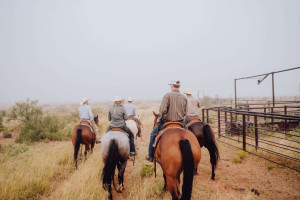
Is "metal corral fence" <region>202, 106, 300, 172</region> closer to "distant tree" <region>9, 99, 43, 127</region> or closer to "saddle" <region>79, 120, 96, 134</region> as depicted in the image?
"saddle" <region>79, 120, 96, 134</region>

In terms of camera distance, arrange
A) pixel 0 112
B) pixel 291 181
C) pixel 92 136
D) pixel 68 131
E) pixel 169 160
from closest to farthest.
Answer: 1. pixel 169 160
2. pixel 291 181
3. pixel 92 136
4. pixel 68 131
5. pixel 0 112

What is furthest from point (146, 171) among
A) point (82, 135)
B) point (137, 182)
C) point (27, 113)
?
point (27, 113)

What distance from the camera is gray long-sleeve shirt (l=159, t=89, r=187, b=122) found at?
3738 mm

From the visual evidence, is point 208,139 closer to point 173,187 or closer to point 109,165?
Result: point 173,187

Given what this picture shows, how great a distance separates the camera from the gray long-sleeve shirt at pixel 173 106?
3738mm

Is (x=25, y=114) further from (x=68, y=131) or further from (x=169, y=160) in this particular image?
(x=169, y=160)

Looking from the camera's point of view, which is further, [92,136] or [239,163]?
[92,136]

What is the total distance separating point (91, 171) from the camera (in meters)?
4.68

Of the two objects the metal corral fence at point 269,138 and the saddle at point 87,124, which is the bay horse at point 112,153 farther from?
the metal corral fence at point 269,138

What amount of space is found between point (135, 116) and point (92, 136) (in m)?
2.49

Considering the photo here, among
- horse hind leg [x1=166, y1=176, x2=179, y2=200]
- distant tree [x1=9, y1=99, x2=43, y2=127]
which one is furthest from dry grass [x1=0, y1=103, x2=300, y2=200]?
distant tree [x1=9, y1=99, x2=43, y2=127]

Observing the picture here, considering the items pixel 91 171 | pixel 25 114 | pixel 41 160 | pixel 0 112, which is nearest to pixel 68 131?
pixel 25 114

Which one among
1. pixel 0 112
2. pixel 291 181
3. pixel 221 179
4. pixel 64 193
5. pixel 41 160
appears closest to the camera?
pixel 64 193

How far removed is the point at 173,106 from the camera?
3.75 m
